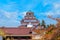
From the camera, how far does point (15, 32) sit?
41094mm

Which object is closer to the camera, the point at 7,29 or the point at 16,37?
the point at 16,37

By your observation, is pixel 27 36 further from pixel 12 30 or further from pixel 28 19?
pixel 28 19

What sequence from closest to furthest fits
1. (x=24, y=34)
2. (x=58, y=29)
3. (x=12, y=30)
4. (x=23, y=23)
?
(x=58, y=29)
(x=24, y=34)
(x=12, y=30)
(x=23, y=23)

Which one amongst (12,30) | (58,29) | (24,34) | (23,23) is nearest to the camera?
(58,29)

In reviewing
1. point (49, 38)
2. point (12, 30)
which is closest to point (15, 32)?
point (12, 30)

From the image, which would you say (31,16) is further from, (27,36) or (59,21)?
(59,21)

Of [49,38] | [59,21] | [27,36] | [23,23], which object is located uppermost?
[23,23]

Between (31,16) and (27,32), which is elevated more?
(31,16)

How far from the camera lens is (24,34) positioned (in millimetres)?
39375

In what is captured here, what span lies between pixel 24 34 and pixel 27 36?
651 millimetres

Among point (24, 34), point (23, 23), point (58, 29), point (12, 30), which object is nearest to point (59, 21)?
point (58, 29)

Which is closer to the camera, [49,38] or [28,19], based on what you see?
[49,38]

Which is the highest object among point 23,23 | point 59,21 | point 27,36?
point 23,23

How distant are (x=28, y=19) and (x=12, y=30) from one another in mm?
24004
